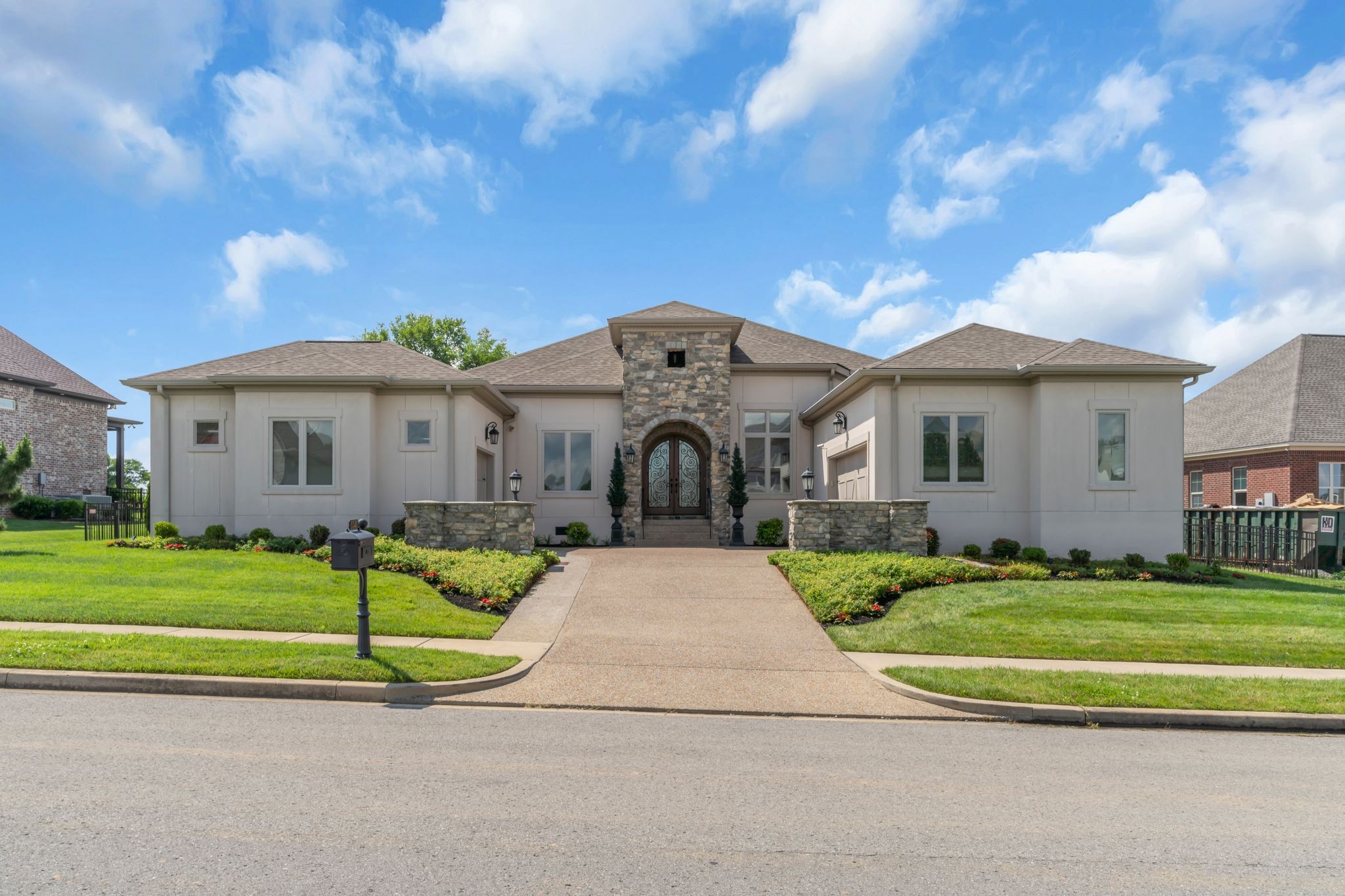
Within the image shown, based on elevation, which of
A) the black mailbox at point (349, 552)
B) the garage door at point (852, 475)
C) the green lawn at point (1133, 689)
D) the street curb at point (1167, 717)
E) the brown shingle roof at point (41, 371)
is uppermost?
the brown shingle roof at point (41, 371)

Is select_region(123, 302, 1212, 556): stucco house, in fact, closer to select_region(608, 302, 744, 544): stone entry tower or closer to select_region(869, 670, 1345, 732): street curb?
select_region(608, 302, 744, 544): stone entry tower

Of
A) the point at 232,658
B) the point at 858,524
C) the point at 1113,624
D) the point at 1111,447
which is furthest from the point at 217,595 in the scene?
the point at 1111,447

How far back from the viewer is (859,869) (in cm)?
384

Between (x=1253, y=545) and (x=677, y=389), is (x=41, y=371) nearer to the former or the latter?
(x=677, y=389)

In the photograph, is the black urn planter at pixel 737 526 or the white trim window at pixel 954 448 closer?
the white trim window at pixel 954 448

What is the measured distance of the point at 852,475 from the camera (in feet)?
60.3

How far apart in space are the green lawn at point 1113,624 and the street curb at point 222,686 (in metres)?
5.47

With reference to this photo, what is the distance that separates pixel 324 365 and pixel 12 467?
8152mm

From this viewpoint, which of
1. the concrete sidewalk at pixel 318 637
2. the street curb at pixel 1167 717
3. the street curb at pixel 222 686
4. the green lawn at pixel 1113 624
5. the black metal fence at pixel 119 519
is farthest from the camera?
the black metal fence at pixel 119 519

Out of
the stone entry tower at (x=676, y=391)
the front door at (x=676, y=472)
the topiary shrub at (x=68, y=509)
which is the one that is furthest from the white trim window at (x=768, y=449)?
the topiary shrub at (x=68, y=509)

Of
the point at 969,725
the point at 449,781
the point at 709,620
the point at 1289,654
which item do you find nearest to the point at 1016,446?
the point at 1289,654

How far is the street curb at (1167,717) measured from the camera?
23.0 feet

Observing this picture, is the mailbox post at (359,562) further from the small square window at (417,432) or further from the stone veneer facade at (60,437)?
the stone veneer facade at (60,437)

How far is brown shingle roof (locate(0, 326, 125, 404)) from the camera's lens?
29.8 meters
